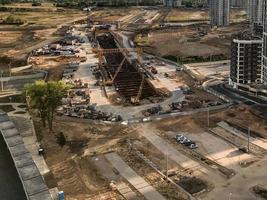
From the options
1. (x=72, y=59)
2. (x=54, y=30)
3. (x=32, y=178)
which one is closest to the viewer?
(x=32, y=178)

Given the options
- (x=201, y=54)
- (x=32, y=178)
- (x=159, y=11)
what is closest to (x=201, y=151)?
(x=32, y=178)

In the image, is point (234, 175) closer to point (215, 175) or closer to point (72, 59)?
point (215, 175)

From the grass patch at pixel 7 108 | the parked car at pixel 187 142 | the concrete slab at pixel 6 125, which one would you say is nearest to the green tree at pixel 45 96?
the concrete slab at pixel 6 125

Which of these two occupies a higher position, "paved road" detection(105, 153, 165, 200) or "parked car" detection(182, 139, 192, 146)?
"parked car" detection(182, 139, 192, 146)

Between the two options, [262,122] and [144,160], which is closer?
[144,160]

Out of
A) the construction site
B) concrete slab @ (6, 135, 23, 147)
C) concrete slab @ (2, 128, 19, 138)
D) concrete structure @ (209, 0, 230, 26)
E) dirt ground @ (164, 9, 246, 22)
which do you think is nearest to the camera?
the construction site

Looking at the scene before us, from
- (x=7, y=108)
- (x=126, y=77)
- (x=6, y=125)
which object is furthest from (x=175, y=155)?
(x=126, y=77)

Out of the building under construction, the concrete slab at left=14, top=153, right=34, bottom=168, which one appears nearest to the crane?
the building under construction

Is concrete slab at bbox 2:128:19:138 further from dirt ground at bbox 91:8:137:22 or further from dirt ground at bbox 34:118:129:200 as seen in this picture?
dirt ground at bbox 91:8:137:22
